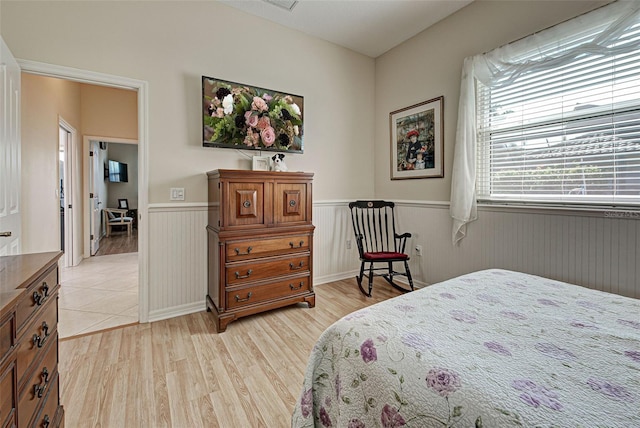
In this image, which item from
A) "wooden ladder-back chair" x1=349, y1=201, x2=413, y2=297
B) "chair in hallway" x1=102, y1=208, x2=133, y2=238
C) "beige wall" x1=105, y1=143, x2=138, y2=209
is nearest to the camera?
"wooden ladder-back chair" x1=349, y1=201, x2=413, y2=297

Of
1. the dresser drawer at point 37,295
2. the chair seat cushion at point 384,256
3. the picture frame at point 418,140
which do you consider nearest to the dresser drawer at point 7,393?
the dresser drawer at point 37,295

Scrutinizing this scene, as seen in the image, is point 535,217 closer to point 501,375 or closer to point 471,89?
point 471,89

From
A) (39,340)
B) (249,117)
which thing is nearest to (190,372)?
(39,340)

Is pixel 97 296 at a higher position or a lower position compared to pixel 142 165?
lower

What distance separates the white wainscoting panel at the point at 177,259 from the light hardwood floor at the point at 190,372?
15cm

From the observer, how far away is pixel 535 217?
7.68 feet

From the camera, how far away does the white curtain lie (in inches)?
74.9

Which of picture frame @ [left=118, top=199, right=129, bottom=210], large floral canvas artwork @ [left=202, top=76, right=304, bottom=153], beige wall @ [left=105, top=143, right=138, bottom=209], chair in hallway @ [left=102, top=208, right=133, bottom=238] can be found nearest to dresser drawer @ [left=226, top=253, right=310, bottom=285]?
large floral canvas artwork @ [left=202, top=76, right=304, bottom=153]

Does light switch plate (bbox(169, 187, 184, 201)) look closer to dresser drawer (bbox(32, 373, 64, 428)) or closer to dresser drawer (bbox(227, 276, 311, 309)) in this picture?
dresser drawer (bbox(227, 276, 311, 309))

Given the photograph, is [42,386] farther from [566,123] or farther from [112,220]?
[112,220]

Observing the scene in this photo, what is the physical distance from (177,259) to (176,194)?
60 cm

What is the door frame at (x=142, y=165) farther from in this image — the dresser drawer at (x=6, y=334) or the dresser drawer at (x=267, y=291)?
the dresser drawer at (x=6, y=334)

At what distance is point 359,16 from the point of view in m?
2.97

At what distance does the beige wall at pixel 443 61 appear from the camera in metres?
2.36
